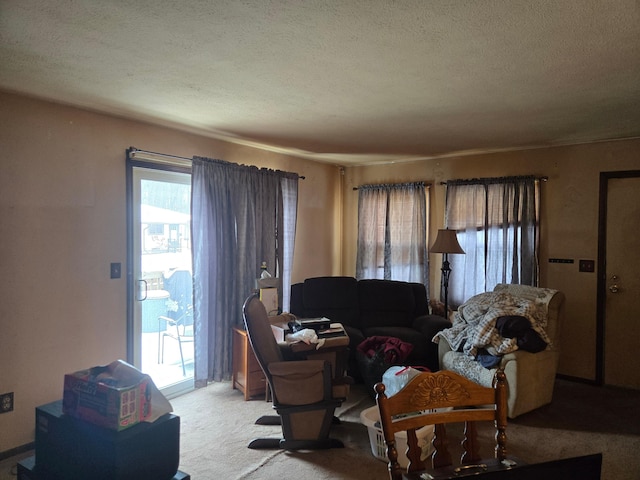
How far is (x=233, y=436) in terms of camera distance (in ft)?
10.2

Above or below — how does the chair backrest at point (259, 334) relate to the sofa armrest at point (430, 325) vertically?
above

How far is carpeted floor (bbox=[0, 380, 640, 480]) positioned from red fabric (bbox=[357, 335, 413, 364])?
0.44 meters

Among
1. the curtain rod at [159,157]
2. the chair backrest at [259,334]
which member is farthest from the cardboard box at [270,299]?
the curtain rod at [159,157]

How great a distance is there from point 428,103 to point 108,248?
103 inches

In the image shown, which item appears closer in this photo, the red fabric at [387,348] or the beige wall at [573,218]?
the red fabric at [387,348]

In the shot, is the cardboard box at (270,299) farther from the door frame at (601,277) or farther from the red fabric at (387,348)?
the door frame at (601,277)

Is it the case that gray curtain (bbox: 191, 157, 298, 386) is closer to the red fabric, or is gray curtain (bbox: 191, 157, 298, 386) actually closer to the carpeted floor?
the carpeted floor

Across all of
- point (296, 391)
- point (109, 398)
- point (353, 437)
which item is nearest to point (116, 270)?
point (109, 398)

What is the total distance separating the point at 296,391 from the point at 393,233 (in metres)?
3.00

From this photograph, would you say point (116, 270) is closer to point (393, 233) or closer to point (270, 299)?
point (270, 299)

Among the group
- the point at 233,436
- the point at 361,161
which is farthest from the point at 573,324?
the point at 233,436

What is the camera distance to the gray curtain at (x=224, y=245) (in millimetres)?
3887

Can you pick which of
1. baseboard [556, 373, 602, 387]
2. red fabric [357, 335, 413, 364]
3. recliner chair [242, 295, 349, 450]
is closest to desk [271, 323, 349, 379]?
recliner chair [242, 295, 349, 450]

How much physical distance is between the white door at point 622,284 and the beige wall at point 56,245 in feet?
14.3
